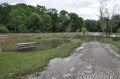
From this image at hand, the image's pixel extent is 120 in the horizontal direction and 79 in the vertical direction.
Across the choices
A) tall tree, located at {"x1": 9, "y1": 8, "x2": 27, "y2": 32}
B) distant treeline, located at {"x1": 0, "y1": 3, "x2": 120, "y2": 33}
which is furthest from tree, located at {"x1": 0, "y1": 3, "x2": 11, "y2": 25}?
tall tree, located at {"x1": 9, "y1": 8, "x2": 27, "y2": 32}

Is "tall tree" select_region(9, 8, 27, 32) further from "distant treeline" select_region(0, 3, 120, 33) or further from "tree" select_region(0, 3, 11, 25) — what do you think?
"tree" select_region(0, 3, 11, 25)

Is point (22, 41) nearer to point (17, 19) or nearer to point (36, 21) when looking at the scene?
point (17, 19)

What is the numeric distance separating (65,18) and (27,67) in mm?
118002

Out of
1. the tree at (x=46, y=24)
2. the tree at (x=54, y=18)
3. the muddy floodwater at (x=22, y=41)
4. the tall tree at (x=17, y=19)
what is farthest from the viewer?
the tree at (x=54, y=18)

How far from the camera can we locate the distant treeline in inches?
3937

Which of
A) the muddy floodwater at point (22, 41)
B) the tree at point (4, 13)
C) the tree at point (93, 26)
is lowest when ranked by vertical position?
the muddy floodwater at point (22, 41)

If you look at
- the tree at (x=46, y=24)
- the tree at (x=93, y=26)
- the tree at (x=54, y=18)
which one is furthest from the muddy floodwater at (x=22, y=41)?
the tree at (x=93, y=26)

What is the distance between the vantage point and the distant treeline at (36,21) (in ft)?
328

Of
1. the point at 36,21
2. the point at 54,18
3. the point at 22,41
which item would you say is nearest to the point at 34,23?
the point at 36,21

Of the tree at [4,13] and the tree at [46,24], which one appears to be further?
the tree at [46,24]

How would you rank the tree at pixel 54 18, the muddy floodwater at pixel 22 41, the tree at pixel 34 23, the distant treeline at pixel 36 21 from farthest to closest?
the tree at pixel 54 18
the tree at pixel 34 23
the distant treeline at pixel 36 21
the muddy floodwater at pixel 22 41

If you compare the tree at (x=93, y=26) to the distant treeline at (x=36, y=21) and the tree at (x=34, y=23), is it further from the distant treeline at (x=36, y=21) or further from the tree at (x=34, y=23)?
the tree at (x=34, y=23)

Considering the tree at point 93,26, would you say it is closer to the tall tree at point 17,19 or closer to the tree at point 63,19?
the tree at point 63,19

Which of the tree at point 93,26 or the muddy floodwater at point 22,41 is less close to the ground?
the tree at point 93,26
